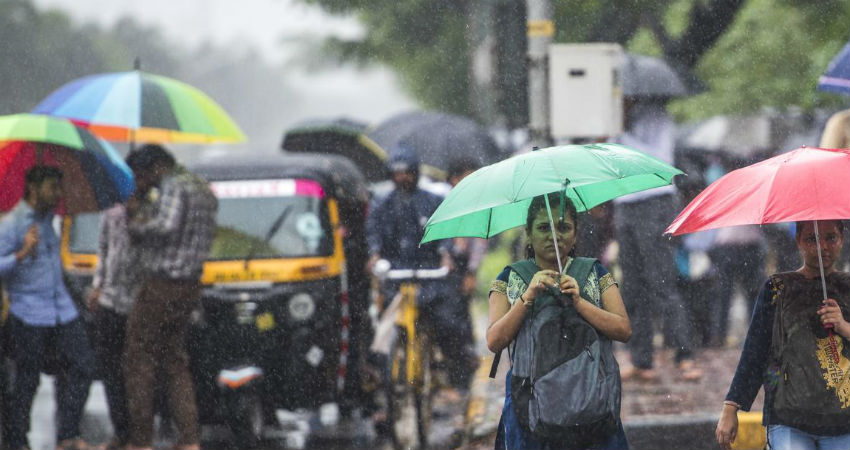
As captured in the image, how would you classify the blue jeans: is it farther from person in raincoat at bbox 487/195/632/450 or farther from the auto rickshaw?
the auto rickshaw

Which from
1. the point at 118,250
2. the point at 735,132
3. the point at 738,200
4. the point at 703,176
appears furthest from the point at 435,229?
the point at 735,132

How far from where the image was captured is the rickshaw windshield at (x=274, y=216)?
889cm

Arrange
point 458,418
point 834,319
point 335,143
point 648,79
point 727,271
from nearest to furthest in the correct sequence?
1. point 834,319
2. point 458,418
3. point 648,79
4. point 727,271
5. point 335,143

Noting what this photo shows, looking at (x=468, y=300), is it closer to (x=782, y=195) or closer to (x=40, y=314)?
(x=40, y=314)

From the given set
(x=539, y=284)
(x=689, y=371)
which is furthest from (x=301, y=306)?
(x=539, y=284)

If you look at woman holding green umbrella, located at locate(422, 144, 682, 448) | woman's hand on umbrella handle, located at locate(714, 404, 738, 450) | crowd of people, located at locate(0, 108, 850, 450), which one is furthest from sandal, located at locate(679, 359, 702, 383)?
woman holding green umbrella, located at locate(422, 144, 682, 448)

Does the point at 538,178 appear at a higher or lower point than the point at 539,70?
lower

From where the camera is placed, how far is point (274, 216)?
8.97 metres

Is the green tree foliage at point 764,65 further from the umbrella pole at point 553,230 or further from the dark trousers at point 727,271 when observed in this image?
the umbrella pole at point 553,230

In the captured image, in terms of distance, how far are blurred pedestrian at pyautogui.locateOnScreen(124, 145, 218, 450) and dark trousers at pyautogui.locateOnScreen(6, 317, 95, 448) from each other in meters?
0.30

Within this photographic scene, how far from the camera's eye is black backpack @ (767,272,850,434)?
14.9ft

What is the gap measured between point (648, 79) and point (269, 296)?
4273 millimetres

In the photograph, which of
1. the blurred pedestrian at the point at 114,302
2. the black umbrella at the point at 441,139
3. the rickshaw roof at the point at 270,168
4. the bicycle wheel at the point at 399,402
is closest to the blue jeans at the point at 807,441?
the bicycle wheel at the point at 399,402

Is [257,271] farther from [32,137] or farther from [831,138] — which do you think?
[831,138]
